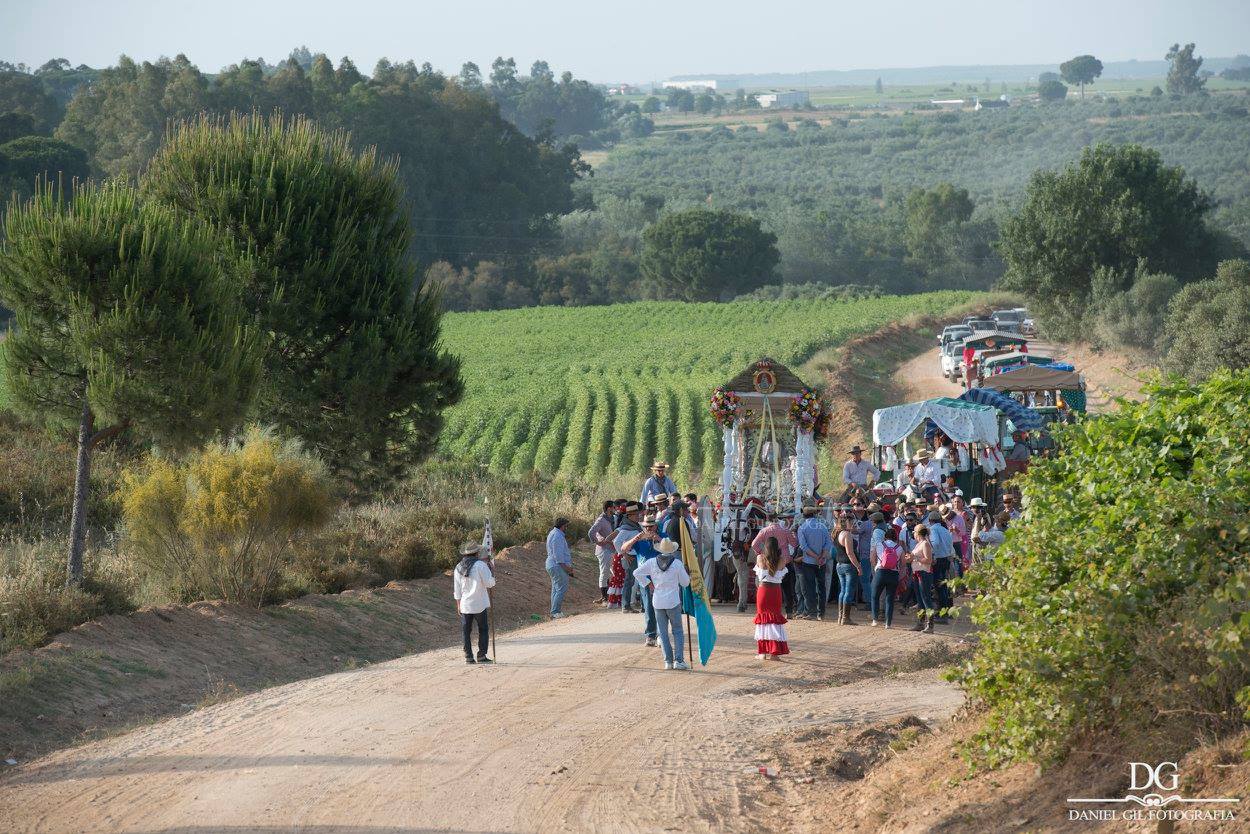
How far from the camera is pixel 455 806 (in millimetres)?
9383

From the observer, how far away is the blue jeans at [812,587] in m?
17.6

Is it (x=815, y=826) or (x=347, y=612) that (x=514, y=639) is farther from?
(x=815, y=826)

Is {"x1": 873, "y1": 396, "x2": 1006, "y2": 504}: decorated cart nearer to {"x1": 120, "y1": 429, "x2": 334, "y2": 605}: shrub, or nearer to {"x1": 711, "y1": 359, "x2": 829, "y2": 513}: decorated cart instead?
{"x1": 711, "y1": 359, "x2": 829, "y2": 513}: decorated cart

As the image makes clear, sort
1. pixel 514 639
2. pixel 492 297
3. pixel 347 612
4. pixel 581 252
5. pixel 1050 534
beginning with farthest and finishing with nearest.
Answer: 1. pixel 581 252
2. pixel 492 297
3. pixel 347 612
4. pixel 514 639
5. pixel 1050 534

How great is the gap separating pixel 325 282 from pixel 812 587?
10.6 metres

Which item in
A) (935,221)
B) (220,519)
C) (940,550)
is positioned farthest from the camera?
(935,221)

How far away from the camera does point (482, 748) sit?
10.9 metres

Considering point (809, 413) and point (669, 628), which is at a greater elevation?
point (809, 413)

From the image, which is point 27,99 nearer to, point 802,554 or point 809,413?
point 809,413

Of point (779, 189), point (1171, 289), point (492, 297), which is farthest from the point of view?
point (779, 189)

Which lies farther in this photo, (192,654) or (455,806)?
(192,654)

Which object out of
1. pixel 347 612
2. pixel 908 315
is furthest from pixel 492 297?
pixel 347 612

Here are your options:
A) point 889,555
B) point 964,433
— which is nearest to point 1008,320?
point 964,433

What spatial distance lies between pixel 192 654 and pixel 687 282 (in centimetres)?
7716
